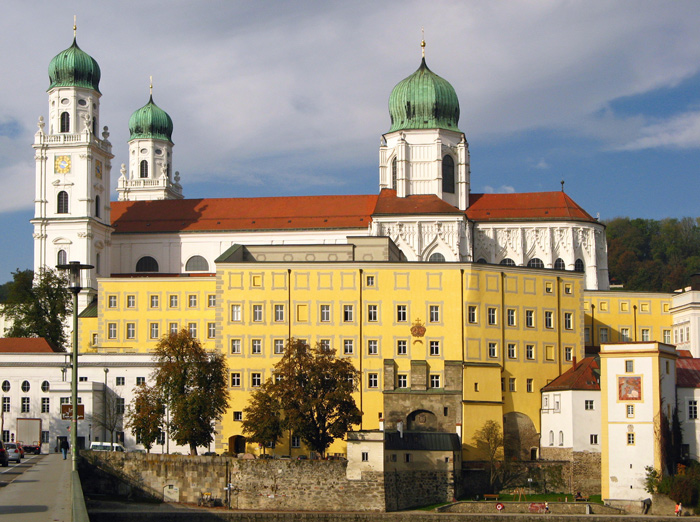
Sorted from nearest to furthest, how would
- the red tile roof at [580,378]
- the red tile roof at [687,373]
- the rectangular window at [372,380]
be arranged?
the red tile roof at [687,373] < the red tile roof at [580,378] < the rectangular window at [372,380]

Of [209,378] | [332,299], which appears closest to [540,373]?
[332,299]

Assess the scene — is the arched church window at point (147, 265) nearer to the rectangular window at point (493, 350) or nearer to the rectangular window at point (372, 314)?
the rectangular window at point (372, 314)

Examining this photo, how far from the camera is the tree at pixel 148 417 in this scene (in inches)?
2842

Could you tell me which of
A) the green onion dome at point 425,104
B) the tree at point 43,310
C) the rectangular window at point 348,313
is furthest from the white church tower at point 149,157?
the rectangular window at point 348,313

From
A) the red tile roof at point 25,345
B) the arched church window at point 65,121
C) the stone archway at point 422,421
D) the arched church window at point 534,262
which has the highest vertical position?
the arched church window at point 65,121

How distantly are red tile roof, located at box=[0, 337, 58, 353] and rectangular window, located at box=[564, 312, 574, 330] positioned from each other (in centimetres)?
3666

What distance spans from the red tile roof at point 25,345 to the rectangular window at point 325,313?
69.3 ft

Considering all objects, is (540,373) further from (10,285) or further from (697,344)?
(10,285)

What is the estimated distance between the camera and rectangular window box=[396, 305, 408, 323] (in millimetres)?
79500

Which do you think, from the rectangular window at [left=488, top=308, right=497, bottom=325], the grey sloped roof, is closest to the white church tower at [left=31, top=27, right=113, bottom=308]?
the rectangular window at [left=488, top=308, right=497, bottom=325]

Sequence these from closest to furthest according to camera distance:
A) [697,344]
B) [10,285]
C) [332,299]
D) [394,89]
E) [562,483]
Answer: [562,483] < [332,299] < [697,344] < [10,285] < [394,89]

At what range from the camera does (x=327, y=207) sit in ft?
367

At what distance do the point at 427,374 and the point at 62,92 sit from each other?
51.6 m

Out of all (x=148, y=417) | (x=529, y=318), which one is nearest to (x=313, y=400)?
(x=148, y=417)
